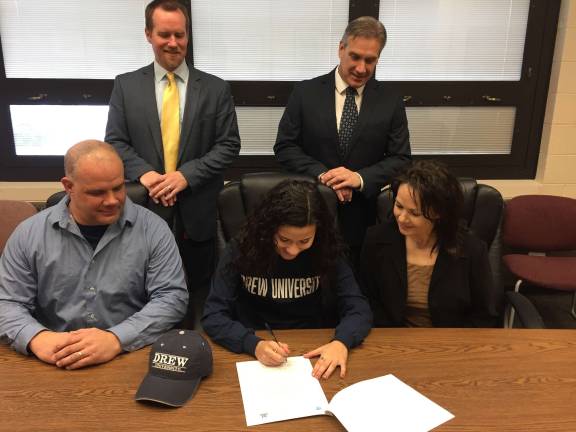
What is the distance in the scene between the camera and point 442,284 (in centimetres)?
179

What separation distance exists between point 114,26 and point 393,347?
7.87 feet

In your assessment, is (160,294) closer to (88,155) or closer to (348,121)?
(88,155)

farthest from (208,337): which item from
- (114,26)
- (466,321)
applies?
(114,26)

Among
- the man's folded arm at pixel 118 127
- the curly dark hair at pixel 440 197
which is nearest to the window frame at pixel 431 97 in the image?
the man's folded arm at pixel 118 127

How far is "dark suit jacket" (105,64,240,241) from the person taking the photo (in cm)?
221

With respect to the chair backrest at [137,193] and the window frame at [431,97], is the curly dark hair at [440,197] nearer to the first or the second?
the chair backrest at [137,193]

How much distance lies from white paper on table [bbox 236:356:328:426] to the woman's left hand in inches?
0.9

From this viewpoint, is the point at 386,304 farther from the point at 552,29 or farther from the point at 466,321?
the point at 552,29

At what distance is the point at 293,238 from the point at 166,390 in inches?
22.6

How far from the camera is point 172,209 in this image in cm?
214

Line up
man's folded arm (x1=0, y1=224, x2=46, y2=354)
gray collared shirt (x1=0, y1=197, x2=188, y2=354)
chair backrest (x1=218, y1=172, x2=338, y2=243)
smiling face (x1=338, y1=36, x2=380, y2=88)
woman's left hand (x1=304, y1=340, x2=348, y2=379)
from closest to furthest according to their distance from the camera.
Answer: woman's left hand (x1=304, y1=340, x2=348, y2=379) < man's folded arm (x1=0, y1=224, x2=46, y2=354) < gray collared shirt (x1=0, y1=197, x2=188, y2=354) < chair backrest (x1=218, y1=172, x2=338, y2=243) < smiling face (x1=338, y1=36, x2=380, y2=88)

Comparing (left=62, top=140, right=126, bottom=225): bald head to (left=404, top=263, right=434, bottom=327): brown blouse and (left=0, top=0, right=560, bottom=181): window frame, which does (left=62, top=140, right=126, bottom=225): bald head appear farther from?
(left=0, top=0, right=560, bottom=181): window frame

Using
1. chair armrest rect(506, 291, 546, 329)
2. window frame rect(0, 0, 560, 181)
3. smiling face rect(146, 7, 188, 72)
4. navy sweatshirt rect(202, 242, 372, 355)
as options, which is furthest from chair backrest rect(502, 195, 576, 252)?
smiling face rect(146, 7, 188, 72)

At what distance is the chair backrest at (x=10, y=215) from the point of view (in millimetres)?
2354
